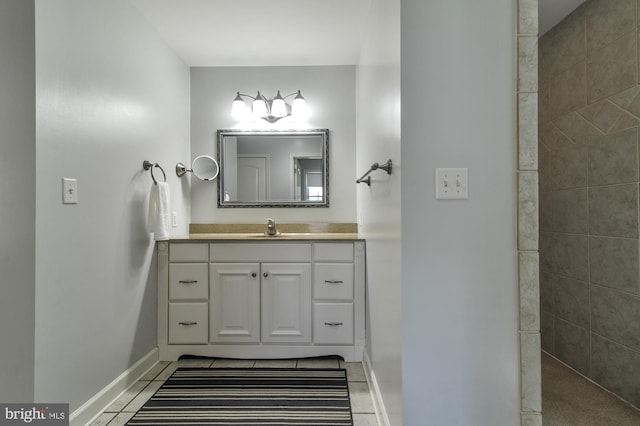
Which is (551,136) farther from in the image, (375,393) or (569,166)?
(375,393)

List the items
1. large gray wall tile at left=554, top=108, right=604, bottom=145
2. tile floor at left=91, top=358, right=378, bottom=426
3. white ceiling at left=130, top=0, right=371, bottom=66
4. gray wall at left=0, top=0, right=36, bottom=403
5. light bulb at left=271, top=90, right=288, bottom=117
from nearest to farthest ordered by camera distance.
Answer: gray wall at left=0, top=0, right=36, bottom=403 < tile floor at left=91, top=358, right=378, bottom=426 < large gray wall tile at left=554, top=108, right=604, bottom=145 < white ceiling at left=130, top=0, right=371, bottom=66 < light bulb at left=271, top=90, right=288, bottom=117

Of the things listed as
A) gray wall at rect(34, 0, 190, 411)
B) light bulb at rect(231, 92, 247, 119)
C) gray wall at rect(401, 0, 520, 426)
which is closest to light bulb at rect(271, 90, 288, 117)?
light bulb at rect(231, 92, 247, 119)

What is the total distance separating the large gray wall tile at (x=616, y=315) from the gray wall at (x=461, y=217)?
43.5 inches

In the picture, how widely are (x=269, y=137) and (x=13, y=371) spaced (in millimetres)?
2214

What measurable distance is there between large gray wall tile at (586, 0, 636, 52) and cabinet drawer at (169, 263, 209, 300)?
278 cm

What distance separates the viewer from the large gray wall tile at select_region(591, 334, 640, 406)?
1.79 meters

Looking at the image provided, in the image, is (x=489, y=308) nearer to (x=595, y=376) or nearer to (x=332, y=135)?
(x=595, y=376)

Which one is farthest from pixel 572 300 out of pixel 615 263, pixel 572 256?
pixel 615 263

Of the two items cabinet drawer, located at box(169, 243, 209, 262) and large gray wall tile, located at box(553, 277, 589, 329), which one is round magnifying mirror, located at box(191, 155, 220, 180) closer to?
cabinet drawer, located at box(169, 243, 209, 262)

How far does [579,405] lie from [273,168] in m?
2.52

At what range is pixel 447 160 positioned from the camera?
1192mm

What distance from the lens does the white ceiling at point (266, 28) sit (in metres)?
2.13

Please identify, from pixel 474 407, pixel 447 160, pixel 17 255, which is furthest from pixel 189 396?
pixel 447 160

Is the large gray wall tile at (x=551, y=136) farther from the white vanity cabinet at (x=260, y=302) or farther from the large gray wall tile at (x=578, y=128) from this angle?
the white vanity cabinet at (x=260, y=302)
